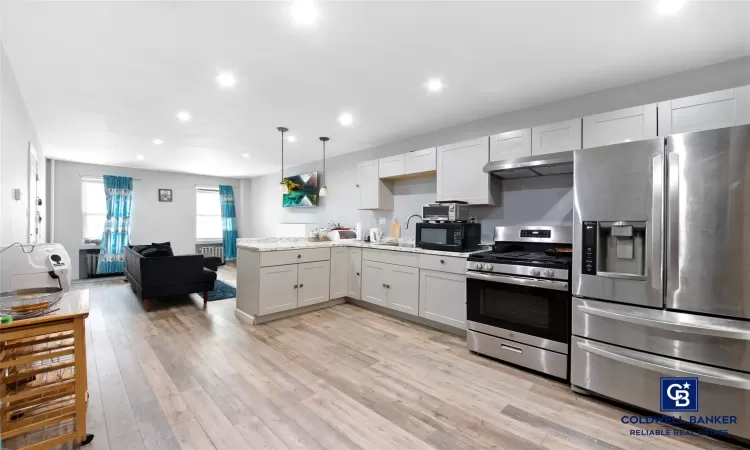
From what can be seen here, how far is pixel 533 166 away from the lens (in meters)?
2.70

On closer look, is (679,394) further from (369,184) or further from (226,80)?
(226,80)

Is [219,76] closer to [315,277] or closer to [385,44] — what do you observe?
[385,44]

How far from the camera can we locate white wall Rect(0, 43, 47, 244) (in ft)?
7.47

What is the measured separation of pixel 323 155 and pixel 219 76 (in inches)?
119

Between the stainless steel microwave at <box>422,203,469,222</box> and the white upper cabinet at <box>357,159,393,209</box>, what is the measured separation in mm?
987

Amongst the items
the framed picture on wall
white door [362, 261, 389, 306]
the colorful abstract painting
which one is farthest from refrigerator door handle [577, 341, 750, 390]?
the framed picture on wall

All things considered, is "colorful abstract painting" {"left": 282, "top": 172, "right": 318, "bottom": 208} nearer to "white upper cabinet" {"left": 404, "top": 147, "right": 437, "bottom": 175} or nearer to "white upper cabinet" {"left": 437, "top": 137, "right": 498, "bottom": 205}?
"white upper cabinet" {"left": 404, "top": 147, "right": 437, "bottom": 175}

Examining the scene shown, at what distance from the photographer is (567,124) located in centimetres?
274

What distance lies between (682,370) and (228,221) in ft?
29.4

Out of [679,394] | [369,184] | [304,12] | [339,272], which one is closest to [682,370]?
[679,394]

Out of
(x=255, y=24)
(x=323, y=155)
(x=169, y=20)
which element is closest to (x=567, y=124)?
(x=255, y=24)

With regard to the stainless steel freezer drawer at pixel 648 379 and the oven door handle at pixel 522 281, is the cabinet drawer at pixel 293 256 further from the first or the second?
the stainless steel freezer drawer at pixel 648 379

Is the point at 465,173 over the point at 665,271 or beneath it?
over

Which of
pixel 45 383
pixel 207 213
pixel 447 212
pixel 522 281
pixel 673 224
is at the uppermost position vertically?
pixel 207 213
